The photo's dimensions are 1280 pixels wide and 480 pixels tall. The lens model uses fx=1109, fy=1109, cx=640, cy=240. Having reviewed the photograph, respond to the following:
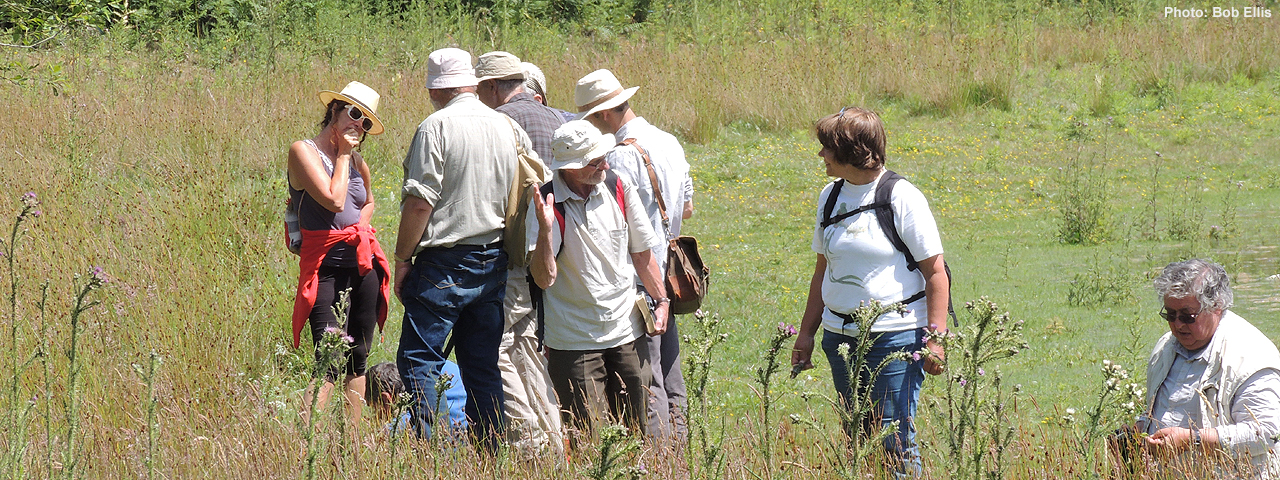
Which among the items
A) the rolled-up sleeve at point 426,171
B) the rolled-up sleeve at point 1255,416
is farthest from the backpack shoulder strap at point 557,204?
the rolled-up sleeve at point 1255,416

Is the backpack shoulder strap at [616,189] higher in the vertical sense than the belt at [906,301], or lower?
higher

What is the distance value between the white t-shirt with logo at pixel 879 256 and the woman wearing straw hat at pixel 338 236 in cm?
181

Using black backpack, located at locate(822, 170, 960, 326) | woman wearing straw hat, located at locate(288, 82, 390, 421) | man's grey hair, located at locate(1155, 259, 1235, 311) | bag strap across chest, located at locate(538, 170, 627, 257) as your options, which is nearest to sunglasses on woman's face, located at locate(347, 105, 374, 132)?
woman wearing straw hat, located at locate(288, 82, 390, 421)

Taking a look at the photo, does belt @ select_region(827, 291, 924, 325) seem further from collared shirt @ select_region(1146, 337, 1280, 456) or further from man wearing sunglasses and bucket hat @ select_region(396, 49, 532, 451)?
man wearing sunglasses and bucket hat @ select_region(396, 49, 532, 451)

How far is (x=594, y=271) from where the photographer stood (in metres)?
4.03

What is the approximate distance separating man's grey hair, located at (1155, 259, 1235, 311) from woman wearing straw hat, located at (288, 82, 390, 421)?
282cm

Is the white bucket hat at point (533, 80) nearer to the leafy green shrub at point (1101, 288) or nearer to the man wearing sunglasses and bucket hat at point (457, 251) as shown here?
the man wearing sunglasses and bucket hat at point (457, 251)

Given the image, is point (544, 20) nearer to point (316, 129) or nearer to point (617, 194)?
point (316, 129)

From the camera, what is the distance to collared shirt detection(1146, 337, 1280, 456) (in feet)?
10.8

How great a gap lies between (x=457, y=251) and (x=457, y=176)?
0.90ft

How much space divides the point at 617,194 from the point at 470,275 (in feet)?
2.04

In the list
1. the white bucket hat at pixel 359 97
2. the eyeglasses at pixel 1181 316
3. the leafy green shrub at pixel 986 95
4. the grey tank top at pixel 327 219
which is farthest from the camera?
the leafy green shrub at pixel 986 95

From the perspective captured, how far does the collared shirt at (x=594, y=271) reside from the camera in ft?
13.2

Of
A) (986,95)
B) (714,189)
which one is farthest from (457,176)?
(986,95)
